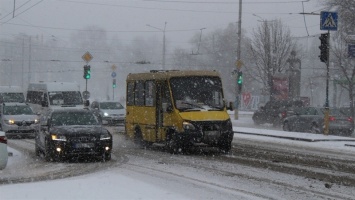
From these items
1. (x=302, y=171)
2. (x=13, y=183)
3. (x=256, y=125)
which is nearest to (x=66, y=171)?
(x=13, y=183)

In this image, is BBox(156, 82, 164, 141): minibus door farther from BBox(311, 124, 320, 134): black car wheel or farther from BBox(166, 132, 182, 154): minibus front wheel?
BBox(311, 124, 320, 134): black car wheel

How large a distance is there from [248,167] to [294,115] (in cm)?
1764

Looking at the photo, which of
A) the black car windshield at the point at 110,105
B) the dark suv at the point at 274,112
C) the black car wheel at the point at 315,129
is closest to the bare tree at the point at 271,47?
the dark suv at the point at 274,112

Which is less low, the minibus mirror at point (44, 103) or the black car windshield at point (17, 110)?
the minibus mirror at point (44, 103)

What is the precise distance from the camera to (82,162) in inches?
670

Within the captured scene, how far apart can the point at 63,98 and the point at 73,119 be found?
1555cm

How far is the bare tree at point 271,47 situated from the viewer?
57688mm

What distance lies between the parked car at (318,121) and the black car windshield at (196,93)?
1169 cm

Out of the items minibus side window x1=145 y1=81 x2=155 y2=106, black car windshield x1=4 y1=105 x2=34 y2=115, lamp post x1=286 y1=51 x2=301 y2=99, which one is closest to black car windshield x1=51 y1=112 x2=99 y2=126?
minibus side window x1=145 y1=81 x2=155 y2=106

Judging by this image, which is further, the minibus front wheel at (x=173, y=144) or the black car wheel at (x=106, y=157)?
the minibus front wheel at (x=173, y=144)

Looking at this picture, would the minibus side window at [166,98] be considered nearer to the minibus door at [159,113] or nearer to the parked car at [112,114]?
the minibus door at [159,113]

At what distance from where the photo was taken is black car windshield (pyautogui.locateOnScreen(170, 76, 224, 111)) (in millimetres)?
19438

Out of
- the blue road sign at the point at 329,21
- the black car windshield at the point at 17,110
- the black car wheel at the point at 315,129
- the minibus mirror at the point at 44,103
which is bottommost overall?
the black car wheel at the point at 315,129

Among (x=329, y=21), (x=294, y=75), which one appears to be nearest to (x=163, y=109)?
(x=329, y=21)
